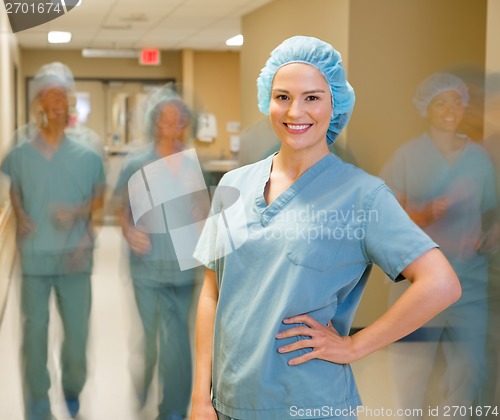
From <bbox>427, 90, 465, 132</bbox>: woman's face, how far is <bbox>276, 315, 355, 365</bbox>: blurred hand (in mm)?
959

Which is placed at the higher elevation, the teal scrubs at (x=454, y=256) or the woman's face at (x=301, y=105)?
the woman's face at (x=301, y=105)

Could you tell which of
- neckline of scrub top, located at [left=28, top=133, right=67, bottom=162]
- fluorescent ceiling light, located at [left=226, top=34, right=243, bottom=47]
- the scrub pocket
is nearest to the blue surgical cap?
the scrub pocket

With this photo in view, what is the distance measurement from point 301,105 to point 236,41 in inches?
24.9

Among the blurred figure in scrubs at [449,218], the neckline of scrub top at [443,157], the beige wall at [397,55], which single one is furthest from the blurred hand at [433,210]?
the beige wall at [397,55]

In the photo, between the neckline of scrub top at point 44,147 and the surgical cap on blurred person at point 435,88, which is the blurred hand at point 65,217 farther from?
the surgical cap on blurred person at point 435,88

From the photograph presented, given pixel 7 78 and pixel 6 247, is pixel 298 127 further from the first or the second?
pixel 6 247

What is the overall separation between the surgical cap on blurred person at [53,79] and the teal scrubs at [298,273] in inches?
27.5

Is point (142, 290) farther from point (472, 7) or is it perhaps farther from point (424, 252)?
point (472, 7)

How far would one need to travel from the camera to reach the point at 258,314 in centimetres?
136

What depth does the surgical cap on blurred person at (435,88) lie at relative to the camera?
6.86 ft

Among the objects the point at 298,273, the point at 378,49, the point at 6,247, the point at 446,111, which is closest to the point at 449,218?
the point at 446,111

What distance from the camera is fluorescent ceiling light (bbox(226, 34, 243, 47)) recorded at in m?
1.90

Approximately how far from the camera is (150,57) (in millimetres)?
1901

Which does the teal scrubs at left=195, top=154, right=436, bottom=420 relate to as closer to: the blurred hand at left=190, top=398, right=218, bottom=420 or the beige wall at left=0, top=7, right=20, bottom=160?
the blurred hand at left=190, top=398, right=218, bottom=420
